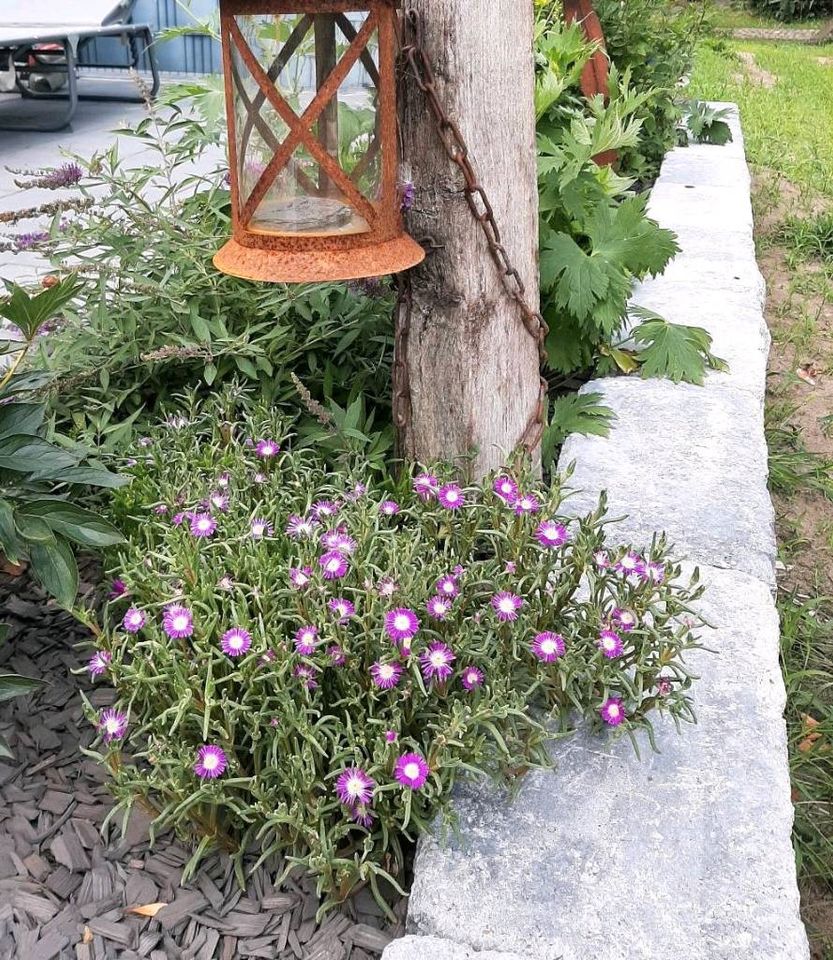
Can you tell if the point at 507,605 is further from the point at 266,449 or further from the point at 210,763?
the point at 266,449

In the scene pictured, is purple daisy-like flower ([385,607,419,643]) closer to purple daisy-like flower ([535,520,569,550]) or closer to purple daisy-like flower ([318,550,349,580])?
purple daisy-like flower ([318,550,349,580])

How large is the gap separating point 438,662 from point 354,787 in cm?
23

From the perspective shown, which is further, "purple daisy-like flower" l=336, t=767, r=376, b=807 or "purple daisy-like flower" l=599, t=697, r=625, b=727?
"purple daisy-like flower" l=599, t=697, r=625, b=727

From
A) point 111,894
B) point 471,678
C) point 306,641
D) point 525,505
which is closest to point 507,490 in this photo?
point 525,505

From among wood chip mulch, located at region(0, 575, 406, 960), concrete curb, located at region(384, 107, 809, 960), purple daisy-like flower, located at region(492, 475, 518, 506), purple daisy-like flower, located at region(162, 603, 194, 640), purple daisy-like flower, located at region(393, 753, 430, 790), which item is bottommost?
wood chip mulch, located at region(0, 575, 406, 960)

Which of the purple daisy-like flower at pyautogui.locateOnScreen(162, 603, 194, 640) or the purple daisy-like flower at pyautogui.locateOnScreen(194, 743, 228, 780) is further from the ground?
the purple daisy-like flower at pyautogui.locateOnScreen(162, 603, 194, 640)

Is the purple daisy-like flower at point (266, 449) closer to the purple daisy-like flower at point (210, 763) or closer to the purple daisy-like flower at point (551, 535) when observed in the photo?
the purple daisy-like flower at point (551, 535)

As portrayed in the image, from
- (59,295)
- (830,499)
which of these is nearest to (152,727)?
(59,295)

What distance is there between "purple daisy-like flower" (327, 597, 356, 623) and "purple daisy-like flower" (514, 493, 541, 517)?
0.39 m

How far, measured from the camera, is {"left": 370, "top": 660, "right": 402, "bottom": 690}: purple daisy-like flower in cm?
145

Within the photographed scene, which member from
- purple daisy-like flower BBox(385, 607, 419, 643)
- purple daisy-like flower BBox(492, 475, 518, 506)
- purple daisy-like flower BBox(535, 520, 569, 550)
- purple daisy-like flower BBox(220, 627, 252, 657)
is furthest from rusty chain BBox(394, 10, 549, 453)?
purple daisy-like flower BBox(220, 627, 252, 657)

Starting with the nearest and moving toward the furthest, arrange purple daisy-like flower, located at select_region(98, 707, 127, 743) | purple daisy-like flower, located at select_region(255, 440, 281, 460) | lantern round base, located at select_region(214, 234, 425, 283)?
1. purple daisy-like flower, located at select_region(98, 707, 127, 743)
2. lantern round base, located at select_region(214, 234, 425, 283)
3. purple daisy-like flower, located at select_region(255, 440, 281, 460)

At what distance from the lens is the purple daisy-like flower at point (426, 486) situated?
190 cm

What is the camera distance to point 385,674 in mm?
1446
